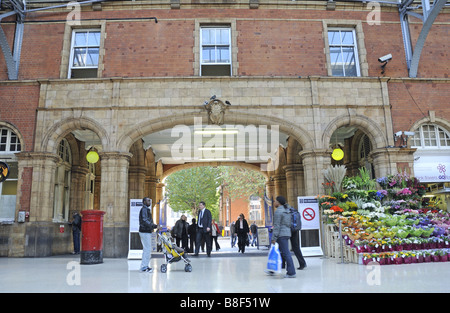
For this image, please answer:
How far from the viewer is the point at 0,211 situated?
12.8 meters

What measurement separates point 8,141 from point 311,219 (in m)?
10.7

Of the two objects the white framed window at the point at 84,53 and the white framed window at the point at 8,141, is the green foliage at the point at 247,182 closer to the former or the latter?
the white framed window at the point at 84,53

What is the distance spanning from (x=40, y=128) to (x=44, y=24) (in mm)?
4136

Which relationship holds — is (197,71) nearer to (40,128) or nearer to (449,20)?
(40,128)

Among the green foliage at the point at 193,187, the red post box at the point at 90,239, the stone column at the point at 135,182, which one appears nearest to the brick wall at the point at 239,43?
the stone column at the point at 135,182

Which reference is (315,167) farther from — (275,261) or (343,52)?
(275,261)

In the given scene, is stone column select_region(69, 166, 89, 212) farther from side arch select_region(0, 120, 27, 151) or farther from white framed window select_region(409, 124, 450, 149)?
white framed window select_region(409, 124, 450, 149)

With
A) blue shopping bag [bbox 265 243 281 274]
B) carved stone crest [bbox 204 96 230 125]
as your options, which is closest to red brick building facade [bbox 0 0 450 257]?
carved stone crest [bbox 204 96 230 125]

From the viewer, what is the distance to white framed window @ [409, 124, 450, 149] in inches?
529

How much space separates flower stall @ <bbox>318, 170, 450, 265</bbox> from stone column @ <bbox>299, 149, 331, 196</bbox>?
0.85m

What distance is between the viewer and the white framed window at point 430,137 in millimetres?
13430

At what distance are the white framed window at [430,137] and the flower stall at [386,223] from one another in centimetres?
261
